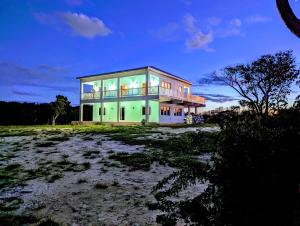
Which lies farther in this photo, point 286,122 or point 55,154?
point 55,154

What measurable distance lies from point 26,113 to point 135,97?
14.8 metres

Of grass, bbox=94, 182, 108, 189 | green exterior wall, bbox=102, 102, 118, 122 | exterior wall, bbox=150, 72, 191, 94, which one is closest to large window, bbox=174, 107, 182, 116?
exterior wall, bbox=150, 72, 191, 94

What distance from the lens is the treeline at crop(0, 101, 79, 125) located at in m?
33.4

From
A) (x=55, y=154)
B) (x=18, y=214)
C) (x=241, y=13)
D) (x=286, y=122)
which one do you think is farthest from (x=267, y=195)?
(x=241, y=13)

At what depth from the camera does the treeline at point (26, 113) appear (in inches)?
1314

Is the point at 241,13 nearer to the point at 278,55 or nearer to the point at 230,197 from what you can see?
the point at 278,55

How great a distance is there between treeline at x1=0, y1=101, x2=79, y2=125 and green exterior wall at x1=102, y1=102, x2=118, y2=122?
6.08m

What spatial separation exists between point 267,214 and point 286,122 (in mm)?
1136

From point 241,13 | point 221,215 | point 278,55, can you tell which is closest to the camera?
point 221,215

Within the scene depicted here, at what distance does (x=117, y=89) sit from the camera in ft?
108

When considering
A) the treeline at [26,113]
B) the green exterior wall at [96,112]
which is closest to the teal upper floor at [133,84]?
the green exterior wall at [96,112]

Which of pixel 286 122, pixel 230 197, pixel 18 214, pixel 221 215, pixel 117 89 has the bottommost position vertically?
pixel 18 214

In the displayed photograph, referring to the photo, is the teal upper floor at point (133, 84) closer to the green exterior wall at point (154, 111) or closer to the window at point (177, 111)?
the green exterior wall at point (154, 111)

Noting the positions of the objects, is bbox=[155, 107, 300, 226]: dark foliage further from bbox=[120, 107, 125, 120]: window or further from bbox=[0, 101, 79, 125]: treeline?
bbox=[0, 101, 79, 125]: treeline
